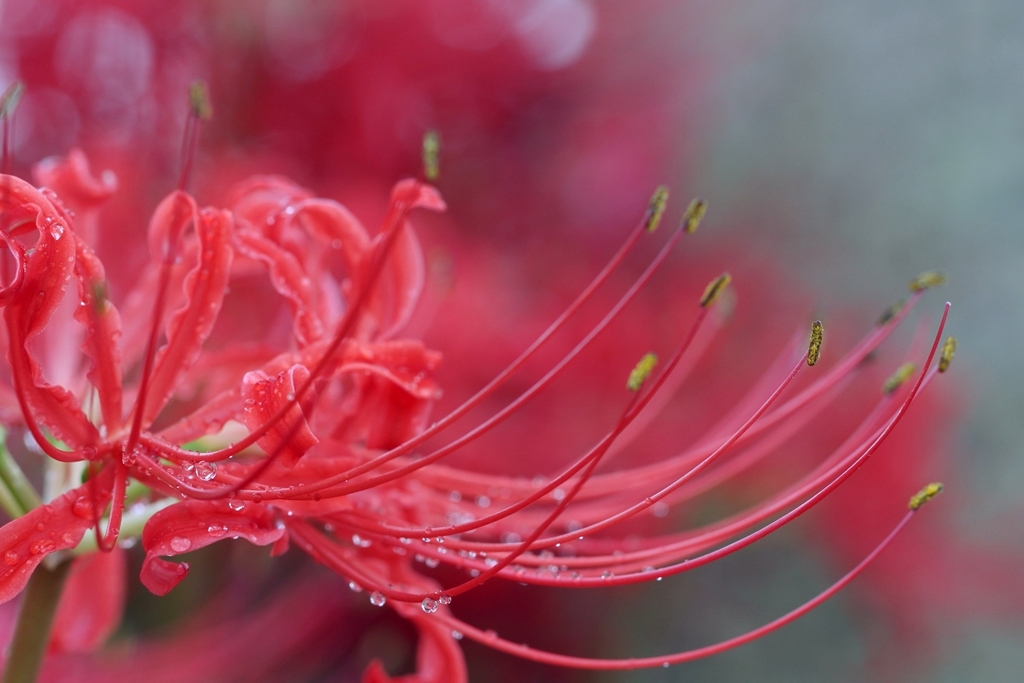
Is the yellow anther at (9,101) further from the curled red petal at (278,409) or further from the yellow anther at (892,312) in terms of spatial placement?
the yellow anther at (892,312)

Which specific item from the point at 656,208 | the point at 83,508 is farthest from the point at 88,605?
the point at 656,208

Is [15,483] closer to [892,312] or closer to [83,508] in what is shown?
[83,508]

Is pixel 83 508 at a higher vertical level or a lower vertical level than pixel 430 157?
lower

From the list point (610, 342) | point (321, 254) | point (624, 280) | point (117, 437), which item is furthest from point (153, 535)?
point (624, 280)

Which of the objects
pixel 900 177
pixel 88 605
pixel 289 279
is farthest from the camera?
pixel 900 177

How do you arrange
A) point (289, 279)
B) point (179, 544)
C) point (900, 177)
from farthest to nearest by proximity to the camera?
point (900, 177)
point (289, 279)
point (179, 544)

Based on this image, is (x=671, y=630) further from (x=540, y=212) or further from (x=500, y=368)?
(x=540, y=212)

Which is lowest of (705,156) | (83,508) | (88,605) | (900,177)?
(88,605)

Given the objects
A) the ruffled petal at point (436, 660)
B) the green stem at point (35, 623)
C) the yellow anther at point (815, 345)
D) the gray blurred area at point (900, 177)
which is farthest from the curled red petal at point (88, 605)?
the gray blurred area at point (900, 177)
